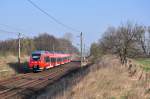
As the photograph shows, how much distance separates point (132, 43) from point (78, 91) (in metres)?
23.2

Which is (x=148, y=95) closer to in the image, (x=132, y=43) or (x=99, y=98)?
(x=99, y=98)

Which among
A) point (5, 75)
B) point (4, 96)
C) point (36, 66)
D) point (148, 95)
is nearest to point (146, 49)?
point (36, 66)

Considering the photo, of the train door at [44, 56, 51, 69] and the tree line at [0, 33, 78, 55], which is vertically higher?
the tree line at [0, 33, 78, 55]

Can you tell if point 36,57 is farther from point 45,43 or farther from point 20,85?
point 45,43

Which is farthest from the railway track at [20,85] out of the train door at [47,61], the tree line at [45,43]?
the tree line at [45,43]

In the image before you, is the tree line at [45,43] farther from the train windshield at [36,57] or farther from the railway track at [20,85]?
the railway track at [20,85]

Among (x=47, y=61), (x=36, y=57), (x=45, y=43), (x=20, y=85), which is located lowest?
(x=20, y=85)

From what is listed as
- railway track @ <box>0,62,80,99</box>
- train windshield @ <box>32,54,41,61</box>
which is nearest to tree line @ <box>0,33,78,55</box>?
train windshield @ <box>32,54,41,61</box>

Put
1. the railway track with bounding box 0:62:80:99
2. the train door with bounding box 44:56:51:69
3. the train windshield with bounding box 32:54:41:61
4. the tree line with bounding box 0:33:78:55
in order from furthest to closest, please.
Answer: the tree line with bounding box 0:33:78:55, the train door with bounding box 44:56:51:69, the train windshield with bounding box 32:54:41:61, the railway track with bounding box 0:62:80:99

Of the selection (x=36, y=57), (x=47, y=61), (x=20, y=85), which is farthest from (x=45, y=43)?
(x=20, y=85)

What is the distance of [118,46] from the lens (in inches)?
1564

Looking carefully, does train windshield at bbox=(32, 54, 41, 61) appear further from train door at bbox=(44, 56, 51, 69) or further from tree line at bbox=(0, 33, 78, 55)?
tree line at bbox=(0, 33, 78, 55)

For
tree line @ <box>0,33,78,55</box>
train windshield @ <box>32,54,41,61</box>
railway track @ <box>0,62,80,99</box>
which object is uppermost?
tree line @ <box>0,33,78,55</box>

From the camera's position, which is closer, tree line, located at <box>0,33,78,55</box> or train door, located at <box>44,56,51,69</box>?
train door, located at <box>44,56,51,69</box>
